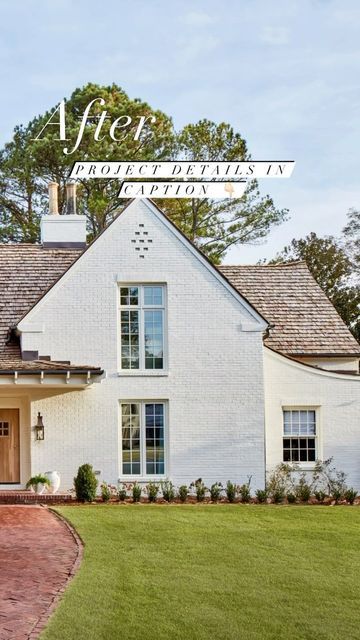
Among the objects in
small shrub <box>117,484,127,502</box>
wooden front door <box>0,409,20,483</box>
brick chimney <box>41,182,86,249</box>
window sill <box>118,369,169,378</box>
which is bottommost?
small shrub <box>117,484,127,502</box>

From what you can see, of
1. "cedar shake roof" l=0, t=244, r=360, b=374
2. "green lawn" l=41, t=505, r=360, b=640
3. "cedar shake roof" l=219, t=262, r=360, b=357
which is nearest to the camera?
"green lawn" l=41, t=505, r=360, b=640

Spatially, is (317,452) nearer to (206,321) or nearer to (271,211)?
(206,321)

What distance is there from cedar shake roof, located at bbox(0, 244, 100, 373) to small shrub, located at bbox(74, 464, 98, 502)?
2515mm

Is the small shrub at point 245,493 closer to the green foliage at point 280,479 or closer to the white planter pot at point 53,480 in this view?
the green foliage at point 280,479

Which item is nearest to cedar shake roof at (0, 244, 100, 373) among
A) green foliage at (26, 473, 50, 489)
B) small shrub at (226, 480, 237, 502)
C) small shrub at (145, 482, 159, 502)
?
green foliage at (26, 473, 50, 489)

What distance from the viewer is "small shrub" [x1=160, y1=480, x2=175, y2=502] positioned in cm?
2231

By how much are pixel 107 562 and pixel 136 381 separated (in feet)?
35.2

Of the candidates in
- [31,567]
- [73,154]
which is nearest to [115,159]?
[73,154]

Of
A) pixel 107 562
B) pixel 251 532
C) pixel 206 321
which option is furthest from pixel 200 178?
pixel 107 562

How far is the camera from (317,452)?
82.4 ft

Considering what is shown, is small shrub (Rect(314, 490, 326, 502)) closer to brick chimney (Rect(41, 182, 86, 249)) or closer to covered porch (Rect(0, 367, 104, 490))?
covered porch (Rect(0, 367, 104, 490))

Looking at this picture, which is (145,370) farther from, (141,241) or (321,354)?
(321,354)

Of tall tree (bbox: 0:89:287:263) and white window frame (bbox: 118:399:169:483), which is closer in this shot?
white window frame (bbox: 118:399:169:483)

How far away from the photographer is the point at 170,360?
24.4 m
